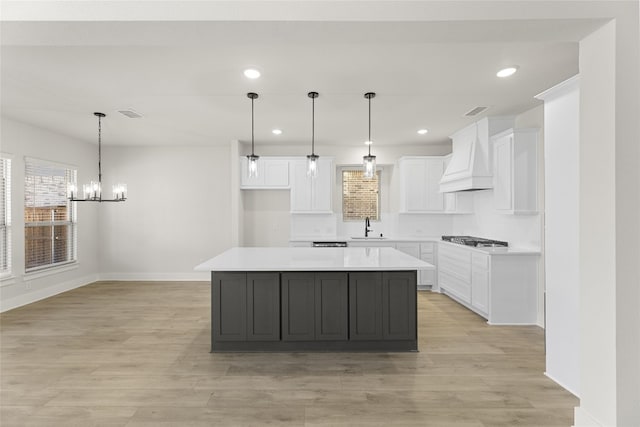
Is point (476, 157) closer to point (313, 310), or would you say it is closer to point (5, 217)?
point (313, 310)

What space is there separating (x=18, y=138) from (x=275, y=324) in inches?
189

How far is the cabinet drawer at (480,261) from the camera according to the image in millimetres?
4445

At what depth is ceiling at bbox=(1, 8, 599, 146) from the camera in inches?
74.4

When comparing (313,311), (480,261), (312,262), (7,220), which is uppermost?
(7,220)

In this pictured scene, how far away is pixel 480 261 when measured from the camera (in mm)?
4617

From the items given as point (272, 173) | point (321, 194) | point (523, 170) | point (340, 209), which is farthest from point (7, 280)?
point (523, 170)

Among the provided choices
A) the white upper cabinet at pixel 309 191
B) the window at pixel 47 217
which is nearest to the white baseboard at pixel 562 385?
the white upper cabinet at pixel 309 191

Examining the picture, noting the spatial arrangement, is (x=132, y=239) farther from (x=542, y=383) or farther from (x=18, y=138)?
(x=542, y=383)

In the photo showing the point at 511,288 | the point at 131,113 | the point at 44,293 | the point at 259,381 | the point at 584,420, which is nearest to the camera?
the point at 584,420

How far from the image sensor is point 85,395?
8.90 feet

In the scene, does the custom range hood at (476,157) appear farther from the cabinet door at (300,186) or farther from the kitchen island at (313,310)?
the cabinet door at (300,186)

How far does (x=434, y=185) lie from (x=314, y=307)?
13.0ft

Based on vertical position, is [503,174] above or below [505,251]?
above

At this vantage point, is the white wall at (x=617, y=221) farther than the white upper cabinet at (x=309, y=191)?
No
